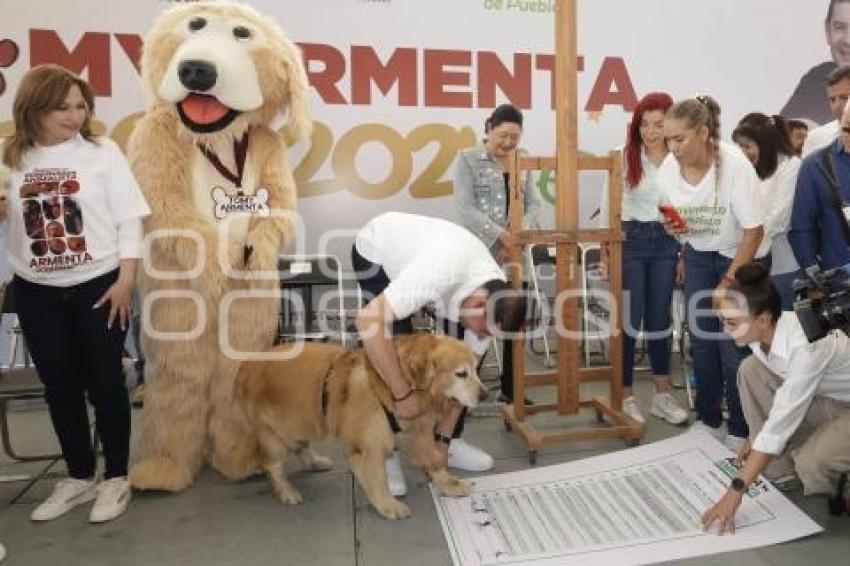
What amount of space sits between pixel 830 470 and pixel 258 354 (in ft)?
6.22

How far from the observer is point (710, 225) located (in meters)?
2.50

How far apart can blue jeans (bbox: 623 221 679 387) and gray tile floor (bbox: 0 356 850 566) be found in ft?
2.35

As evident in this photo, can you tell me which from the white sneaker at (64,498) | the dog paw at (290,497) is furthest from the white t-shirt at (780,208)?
the white sneaker at (64,498)

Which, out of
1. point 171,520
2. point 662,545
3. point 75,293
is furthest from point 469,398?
point 75,293

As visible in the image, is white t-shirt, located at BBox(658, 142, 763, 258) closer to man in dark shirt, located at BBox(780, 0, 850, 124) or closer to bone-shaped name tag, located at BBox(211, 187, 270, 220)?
bone-shaped name tag, located at BBox(211, 187, 270, 220)

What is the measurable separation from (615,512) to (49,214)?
1.97 meters

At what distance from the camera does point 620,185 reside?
2623 millimetres

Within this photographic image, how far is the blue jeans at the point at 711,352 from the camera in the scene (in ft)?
8.40

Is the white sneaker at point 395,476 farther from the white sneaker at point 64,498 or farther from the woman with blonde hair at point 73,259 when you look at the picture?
the white sneaker at point 64,498

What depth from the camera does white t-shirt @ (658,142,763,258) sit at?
241 centimetres

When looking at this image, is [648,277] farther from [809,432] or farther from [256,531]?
[256,531]

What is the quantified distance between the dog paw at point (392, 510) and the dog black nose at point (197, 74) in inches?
61.8

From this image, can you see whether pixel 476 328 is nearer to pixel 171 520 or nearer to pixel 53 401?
pixel 171 520

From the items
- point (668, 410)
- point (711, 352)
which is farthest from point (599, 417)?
point (711, 352)
